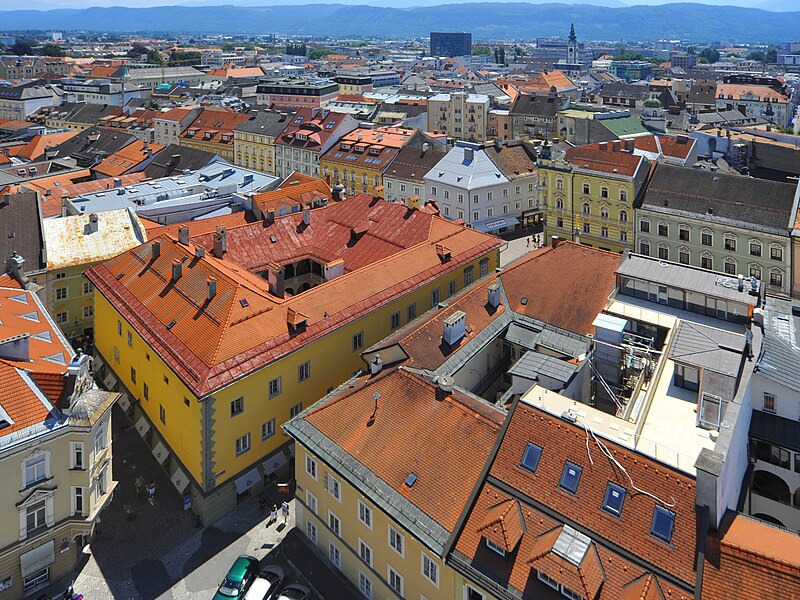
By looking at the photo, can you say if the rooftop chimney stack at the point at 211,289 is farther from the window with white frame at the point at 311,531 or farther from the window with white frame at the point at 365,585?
the window with white frame at the point at 365,585

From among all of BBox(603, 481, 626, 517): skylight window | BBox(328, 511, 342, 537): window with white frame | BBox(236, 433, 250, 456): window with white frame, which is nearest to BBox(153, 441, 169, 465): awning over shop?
BBox(236, 433, 250, 456): window with white frame

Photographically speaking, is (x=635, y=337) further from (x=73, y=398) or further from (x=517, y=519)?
(x=73, y=398)

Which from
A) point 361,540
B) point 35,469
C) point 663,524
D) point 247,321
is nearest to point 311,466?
point 361,540

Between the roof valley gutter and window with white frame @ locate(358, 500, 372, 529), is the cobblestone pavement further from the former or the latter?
the roof valley gutter

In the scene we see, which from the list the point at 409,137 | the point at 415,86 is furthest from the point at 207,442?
the point at 415,86

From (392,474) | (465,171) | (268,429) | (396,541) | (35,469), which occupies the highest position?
(465,171)

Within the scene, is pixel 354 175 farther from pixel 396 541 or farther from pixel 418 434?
pixel 396 541
